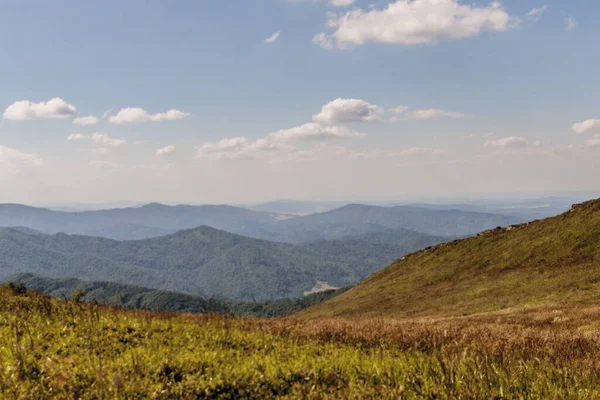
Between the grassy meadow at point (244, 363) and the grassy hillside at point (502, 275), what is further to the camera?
the grassy hillside at point (502, 275)

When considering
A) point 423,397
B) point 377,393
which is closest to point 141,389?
point 377,393

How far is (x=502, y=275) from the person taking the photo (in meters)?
58.4

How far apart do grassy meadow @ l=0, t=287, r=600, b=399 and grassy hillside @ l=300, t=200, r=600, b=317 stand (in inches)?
1126

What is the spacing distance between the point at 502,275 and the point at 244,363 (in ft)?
→ 194

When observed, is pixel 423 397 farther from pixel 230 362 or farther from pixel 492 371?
pixel 230 362

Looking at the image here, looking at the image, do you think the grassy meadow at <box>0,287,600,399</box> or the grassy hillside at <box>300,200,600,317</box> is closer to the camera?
the grassy meadow at <box>0,287,600,399</box>

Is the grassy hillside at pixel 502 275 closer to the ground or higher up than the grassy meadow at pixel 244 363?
closer to the ground

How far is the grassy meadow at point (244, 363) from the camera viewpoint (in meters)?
6.69

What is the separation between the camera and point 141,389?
6.66 m

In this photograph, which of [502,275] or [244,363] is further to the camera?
[502,275]

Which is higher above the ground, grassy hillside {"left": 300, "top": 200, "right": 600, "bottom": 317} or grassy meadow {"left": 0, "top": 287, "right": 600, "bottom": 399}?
grassy meadow {"left": 0, "top": 287, "right": 600, "bottom": 399}

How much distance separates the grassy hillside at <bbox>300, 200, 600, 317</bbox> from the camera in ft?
135

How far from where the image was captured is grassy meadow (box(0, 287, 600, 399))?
6688mm

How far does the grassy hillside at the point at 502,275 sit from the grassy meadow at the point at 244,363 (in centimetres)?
2860
